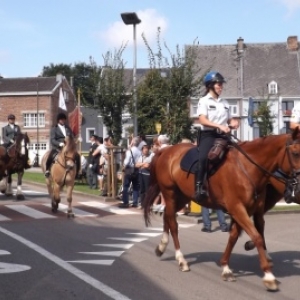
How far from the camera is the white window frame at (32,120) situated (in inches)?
3219

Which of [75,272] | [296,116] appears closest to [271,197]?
[296,116]

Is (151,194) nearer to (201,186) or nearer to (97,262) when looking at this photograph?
(97,262)

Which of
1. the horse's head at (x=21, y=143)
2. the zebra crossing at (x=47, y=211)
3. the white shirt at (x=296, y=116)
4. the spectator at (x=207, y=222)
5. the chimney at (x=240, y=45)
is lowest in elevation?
the zebra crossing at (x=47, y=211)

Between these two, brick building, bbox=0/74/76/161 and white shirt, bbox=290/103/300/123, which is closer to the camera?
white shirt, bbox=290/103/300/123

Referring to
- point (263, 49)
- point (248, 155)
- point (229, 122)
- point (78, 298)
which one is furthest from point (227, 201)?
point (263, 49)

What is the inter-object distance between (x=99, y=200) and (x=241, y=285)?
1415cm

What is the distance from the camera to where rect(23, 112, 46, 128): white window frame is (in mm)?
81750

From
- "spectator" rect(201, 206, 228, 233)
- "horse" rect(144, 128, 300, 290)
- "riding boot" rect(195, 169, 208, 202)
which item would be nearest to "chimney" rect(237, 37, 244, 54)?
"spectator" rect(201, 206, 228, 233)

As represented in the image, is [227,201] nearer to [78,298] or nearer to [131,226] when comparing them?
[78,298]

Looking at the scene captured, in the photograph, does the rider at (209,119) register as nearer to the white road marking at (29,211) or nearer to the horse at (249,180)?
the horse at (249,180)

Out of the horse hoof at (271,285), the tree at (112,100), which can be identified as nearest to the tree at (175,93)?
the tree at (112,100)

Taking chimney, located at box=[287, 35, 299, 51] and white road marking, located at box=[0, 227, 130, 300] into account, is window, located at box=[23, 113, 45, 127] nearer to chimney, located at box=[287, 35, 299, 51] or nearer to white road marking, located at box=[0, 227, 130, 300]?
chimney, located at box=[287, 35, 299, 51]

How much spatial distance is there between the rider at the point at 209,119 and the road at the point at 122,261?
1.37 meters

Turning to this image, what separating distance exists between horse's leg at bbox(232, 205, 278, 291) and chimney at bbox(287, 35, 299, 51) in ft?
261
